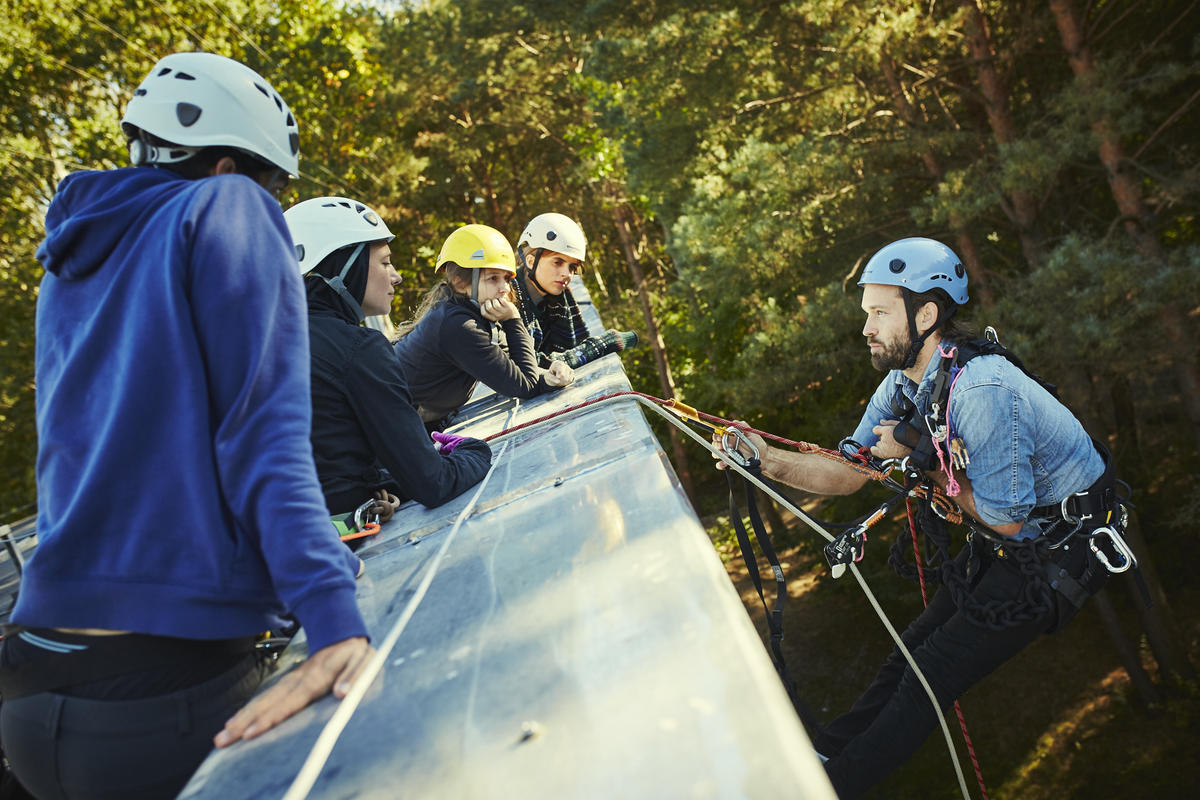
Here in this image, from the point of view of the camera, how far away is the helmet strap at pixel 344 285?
3.12 metres

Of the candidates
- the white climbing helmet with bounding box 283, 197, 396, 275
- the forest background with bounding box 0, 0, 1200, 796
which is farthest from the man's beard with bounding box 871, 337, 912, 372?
the forest background with bounding box 0, 0, 1200, 796

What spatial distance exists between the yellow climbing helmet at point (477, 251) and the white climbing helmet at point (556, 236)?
1.05 meters

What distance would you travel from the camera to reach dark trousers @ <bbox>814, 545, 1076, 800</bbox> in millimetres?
3486

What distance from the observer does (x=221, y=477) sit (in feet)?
4.73

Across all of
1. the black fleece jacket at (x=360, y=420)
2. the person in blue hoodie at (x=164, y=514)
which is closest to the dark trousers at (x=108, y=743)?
the person in blue hoodie at (x=164, y=514)

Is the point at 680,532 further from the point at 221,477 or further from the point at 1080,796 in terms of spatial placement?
the point at 1080,796

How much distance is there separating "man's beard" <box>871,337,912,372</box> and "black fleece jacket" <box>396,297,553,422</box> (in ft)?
6.69

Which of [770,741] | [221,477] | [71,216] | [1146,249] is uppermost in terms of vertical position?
[71,216]

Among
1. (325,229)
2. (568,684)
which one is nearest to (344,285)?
(325,229)

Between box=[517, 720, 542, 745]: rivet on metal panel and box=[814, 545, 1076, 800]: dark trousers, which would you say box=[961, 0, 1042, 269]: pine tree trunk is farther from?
box=[517, 720, 542, 745]: rivet on metal panel

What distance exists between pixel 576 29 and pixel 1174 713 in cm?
1365

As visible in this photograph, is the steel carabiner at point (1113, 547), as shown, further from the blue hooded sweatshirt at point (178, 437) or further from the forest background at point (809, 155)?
the forest background at point (809, 155)

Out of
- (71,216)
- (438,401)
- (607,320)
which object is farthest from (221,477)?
(607,320)

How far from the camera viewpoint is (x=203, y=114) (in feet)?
6.17
